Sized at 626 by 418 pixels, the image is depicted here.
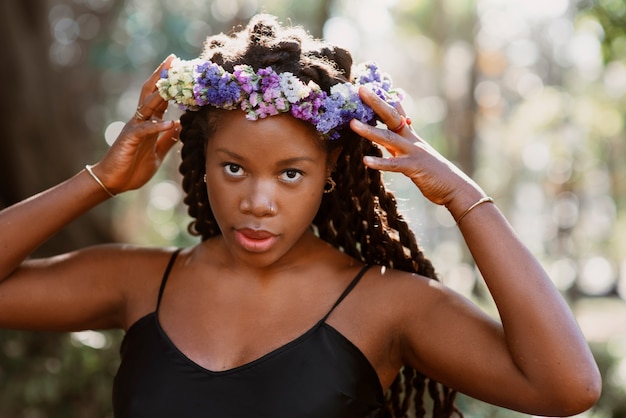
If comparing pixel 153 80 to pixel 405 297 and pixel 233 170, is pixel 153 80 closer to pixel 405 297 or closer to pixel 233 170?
pixel 233 170

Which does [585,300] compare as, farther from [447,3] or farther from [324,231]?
[324,231]

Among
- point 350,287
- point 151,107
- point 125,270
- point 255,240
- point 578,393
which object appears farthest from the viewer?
point 125,270

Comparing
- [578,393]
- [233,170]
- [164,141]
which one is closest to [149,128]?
[164,141]

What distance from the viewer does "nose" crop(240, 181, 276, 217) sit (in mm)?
2426

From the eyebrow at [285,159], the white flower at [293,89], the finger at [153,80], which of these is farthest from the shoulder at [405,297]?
the finger at [153,80]

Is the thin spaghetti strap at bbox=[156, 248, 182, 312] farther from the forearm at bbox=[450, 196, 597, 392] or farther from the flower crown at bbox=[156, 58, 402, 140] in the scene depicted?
the forearm at bbox=[450, 196, 597, 392]

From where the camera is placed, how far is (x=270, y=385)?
2484mm

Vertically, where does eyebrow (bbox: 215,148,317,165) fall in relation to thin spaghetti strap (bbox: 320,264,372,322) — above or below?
above

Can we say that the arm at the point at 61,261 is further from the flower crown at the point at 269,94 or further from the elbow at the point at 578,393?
the elbow at the point at 578,393

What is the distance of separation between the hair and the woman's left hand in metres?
0.19

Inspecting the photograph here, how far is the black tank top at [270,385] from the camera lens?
247 cm

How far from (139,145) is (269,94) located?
2.10 ft

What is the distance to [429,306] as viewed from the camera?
A: 2.52 metres

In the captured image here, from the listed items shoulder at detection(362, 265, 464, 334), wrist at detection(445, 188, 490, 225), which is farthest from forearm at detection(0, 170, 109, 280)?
wrist at detection(445, 188, 490, 225)
